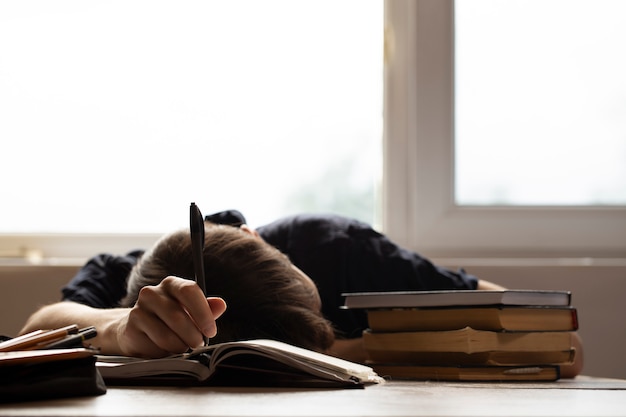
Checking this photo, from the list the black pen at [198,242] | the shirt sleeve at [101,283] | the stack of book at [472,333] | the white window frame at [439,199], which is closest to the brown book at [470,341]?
the stack of book at [472,333]

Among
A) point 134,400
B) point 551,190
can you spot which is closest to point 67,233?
point 551,190

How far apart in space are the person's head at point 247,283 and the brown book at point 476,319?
0.10 meters

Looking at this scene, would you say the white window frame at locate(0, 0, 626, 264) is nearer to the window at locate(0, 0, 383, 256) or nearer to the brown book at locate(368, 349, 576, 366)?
the window at locate(0, 0, 383, 256)

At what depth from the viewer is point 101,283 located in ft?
5.22

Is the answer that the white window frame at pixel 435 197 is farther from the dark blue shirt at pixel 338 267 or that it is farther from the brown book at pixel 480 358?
the brown book at pixel 480 358

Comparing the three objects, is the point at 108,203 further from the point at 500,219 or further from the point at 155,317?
the point at 155,317

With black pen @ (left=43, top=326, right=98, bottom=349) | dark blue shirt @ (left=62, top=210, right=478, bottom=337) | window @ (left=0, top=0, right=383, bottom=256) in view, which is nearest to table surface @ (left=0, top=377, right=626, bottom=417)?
black pen @ (left=43, top=326, right=98, bottom=349)

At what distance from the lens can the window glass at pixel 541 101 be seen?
2184 millimetres

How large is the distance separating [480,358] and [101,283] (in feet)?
2.57

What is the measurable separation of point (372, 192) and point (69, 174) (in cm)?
82

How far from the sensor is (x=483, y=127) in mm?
2191

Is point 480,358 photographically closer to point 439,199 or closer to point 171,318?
point 171,318

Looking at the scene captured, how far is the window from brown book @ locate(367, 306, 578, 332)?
1.01 meters

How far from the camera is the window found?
223cm
